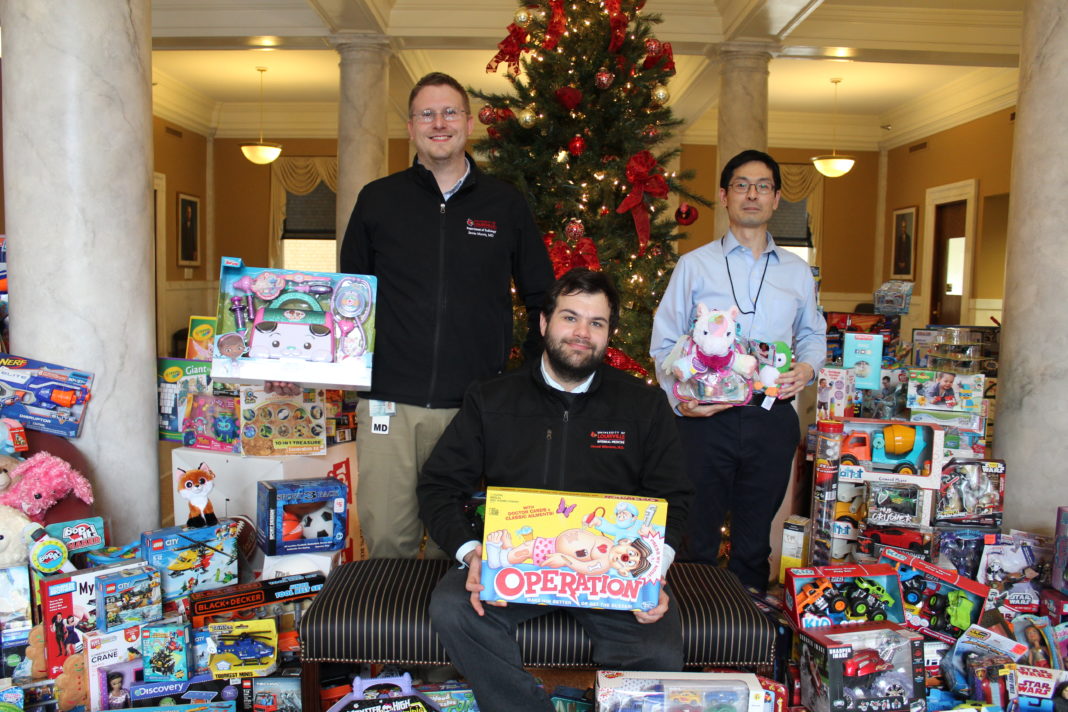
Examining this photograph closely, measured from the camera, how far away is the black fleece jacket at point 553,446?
7.80 feet

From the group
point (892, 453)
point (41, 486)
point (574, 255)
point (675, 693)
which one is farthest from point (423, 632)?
point (574, 255)

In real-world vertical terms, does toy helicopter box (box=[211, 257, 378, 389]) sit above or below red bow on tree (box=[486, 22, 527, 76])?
below

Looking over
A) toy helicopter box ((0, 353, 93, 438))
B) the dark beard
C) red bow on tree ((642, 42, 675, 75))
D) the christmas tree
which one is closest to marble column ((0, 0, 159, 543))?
toy helicopter box ((0, 353, 93, 438))

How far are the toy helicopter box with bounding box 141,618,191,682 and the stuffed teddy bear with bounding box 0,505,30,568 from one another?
0.48m

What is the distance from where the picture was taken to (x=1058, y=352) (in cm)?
338

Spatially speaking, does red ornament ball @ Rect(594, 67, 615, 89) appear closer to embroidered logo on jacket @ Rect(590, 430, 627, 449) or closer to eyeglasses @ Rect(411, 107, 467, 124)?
eyeglasses @ Rect(411, 107, 467, 124)

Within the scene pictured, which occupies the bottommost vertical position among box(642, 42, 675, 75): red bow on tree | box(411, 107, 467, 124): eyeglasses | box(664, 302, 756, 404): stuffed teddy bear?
box(664, 302, 756, 404): stuffed teddy bear

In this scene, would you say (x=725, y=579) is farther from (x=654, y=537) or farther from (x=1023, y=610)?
(x=1023, y=610)

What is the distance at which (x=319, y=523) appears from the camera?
316 cm

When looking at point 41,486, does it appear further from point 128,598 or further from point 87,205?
point 87,205

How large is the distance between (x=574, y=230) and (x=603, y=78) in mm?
741

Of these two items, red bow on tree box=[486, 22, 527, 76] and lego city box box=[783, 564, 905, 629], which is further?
red bow on tree box=[486, 22, 527, 76]

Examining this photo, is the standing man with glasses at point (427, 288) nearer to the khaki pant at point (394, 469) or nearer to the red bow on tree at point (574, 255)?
the khaki pant at point (394, 469)

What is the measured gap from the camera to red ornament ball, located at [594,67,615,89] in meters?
4.02
